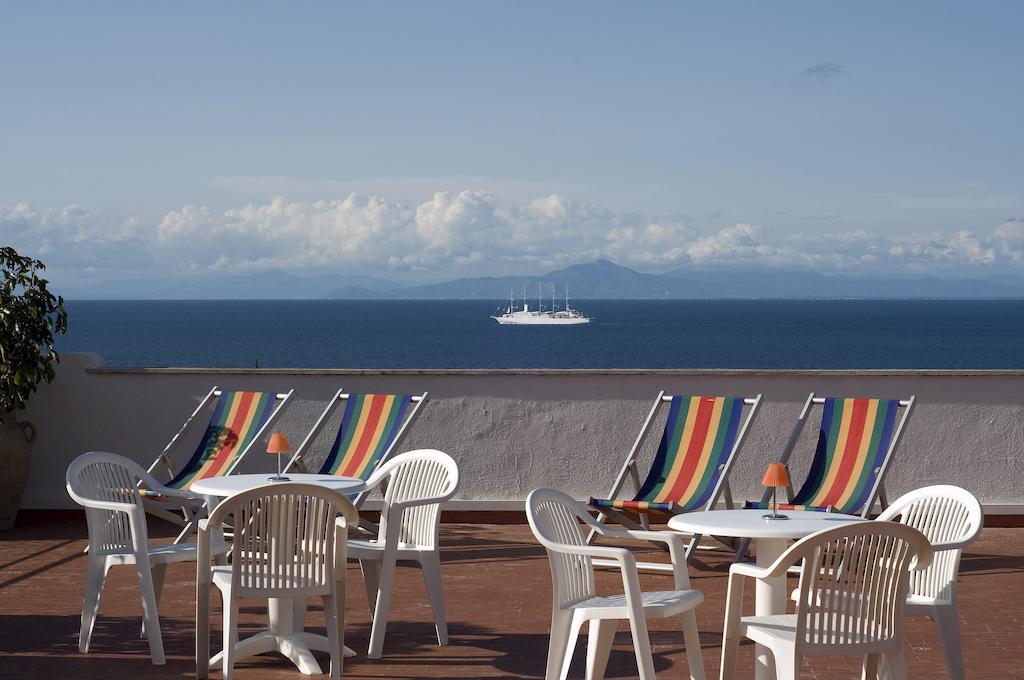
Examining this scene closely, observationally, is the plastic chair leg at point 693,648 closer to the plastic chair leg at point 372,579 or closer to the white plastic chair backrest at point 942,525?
the white plastic chair backrest at point 942,525

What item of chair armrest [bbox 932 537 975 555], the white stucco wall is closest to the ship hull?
the white stucco wall

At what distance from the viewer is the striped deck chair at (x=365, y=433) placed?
7445 millimetres

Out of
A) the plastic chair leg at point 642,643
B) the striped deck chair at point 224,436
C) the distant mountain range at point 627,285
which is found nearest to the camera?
the plastic chair leg at point 642,643

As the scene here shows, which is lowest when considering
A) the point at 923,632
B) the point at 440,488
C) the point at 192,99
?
the point at 923,632

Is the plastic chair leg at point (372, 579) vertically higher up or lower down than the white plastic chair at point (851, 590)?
lower down

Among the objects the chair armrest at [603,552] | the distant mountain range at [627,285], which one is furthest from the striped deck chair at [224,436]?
the distant mountain range at [627,285]

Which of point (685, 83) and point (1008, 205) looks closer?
point (685, 83)

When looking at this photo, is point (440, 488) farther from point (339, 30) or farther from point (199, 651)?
point (339, 30)

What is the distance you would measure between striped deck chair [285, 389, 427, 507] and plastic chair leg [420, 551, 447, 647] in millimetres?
2007

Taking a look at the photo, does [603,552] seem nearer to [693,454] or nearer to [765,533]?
[765,533]

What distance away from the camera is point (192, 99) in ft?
73.7

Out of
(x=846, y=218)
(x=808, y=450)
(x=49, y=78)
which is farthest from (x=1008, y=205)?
(x=808, y=450)

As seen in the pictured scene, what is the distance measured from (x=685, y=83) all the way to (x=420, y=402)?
15.3 meters

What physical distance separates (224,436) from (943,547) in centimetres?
496
